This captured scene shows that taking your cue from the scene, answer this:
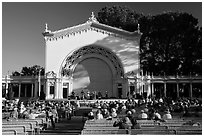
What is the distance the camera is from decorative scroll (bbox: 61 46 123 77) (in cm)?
3925

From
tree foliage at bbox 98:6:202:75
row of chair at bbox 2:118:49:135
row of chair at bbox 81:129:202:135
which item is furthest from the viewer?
tree foliage at bbox 98:6:202:75

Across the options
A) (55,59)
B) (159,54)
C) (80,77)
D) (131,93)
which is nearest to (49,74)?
(55,59)

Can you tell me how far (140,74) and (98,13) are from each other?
772 inches

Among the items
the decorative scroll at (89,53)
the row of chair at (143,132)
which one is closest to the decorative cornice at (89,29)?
the decorative scroll at (89,53)

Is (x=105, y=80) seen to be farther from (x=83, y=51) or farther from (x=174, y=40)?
(x=174, y=40)

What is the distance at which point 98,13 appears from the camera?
54.5 metres

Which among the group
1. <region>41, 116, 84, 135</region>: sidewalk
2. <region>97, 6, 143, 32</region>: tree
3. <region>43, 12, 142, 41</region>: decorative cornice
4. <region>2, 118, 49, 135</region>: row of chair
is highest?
<region>97, 6, 143, 32</region>: tree

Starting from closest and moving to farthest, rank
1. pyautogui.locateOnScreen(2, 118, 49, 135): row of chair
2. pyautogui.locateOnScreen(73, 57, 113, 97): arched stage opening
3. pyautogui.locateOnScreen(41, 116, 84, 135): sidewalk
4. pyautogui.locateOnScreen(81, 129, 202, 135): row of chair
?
Answer: pyautogui.locateOnScreen(81, 129, 202, 135): row of chair
pyautogui.locateOnScreen(2, 118, 49, 135): row of chair
pyautogui.locateOnScreen(41, 116, 84, 135): sidewalk
pyautogui.locateOnScreen(73, 57, 113, 97): arched stage opening

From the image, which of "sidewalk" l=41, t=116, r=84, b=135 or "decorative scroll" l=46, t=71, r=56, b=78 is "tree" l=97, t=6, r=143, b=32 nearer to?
"decorative scroll" l=46, t=71, r=56, b=78

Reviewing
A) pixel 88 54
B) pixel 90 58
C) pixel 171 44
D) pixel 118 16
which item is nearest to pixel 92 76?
pixel 90 58

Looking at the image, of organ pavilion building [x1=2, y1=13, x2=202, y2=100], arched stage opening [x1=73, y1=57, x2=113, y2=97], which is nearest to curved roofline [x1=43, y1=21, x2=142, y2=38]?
organ pavilion building [x1=2, y1=13, x2=202, y2=100]

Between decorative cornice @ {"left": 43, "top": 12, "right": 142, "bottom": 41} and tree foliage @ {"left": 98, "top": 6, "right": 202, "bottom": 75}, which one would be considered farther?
tree foliage @ {"left": 98, "top": 6, "right": 202, "bottom": 75}

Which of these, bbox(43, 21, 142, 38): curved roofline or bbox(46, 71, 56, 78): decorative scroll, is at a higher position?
bbox(43, 21, 142, 38): curved roofline

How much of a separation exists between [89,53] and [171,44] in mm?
13603
